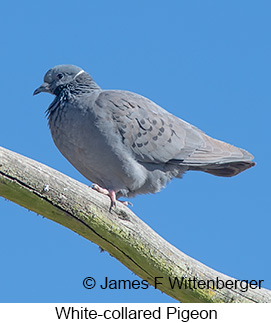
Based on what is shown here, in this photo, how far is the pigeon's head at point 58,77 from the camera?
715 cm

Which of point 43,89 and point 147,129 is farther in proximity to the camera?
point 43,89

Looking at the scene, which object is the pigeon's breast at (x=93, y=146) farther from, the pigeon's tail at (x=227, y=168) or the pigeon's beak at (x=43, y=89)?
the pigeon's tail at (x=227, y=168)

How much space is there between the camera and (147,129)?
276 inches

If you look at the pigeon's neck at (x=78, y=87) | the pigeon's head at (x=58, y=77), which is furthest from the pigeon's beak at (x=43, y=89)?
the pigeon's neck at (x=78, y=87)

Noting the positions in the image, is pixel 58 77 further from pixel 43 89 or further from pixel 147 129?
pixel 147 129

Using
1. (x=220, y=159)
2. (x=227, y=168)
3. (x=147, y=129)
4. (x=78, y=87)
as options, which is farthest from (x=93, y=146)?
(x=227, y=168)

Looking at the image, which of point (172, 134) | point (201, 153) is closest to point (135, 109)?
point (172, 134)

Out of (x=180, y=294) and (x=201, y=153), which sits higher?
(x=201, y=153)

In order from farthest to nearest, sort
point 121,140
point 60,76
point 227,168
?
point 227,168 < point 60,76 < point 121,140

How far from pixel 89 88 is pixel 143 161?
112 cm

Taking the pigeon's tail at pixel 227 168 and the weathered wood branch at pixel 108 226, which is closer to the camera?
the weathered wood branch at pixel 108 226

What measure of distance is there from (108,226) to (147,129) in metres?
1.71

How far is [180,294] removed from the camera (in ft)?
19.0
